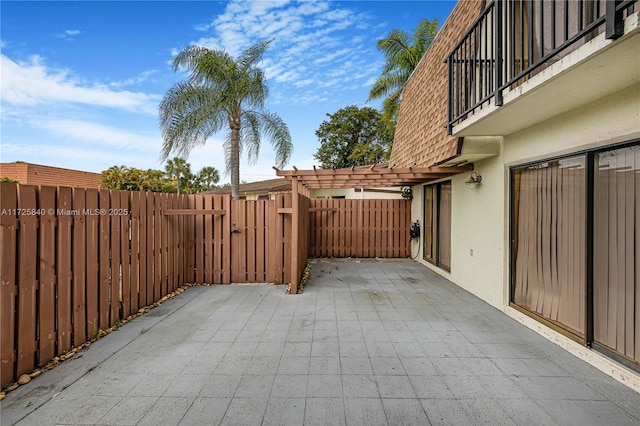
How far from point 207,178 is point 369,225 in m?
24.9

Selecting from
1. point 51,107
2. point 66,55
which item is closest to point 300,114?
point 66,55

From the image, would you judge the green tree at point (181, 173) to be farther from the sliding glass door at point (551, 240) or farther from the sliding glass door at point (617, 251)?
the sliding glass door at point (617, 251)

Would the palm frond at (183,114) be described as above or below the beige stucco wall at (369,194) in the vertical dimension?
above

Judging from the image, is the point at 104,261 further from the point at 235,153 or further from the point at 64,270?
the point at 235,153

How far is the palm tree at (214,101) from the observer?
9039mm

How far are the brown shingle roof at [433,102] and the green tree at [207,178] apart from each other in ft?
82.0

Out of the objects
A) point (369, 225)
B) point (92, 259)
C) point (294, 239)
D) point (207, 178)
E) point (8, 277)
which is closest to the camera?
point (8, 277)

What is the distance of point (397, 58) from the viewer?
1470 cm

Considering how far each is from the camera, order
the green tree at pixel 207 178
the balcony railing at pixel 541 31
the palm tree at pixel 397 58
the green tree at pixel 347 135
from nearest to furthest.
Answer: the balcony railing at pixel 541 31 → the palm tree at pixel 397 58 → the green tree at pixel 347 135 → the green tree at pixel 207 178

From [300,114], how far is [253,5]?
5.69 meters

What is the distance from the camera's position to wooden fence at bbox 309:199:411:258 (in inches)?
376

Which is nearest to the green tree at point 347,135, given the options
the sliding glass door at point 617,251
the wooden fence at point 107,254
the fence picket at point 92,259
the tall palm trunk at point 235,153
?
the tall palm trunk at point 235,153

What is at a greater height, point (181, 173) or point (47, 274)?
point (181, 173)

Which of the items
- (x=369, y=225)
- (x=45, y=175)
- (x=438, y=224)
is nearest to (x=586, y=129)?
(x=438, y=224)
